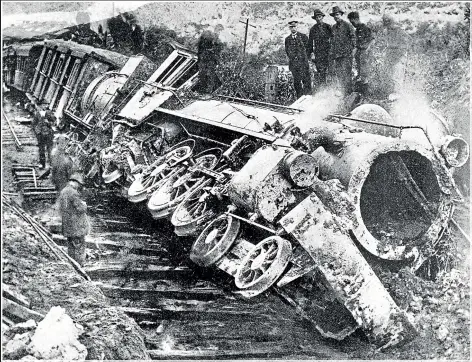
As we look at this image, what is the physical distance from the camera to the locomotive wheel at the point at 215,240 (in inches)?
205

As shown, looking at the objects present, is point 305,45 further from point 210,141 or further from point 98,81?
point 98,81

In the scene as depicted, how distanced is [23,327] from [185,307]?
1648 mm

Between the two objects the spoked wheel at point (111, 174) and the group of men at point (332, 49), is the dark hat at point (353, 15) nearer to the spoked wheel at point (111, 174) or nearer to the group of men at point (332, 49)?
the group of men at point (332, 49)

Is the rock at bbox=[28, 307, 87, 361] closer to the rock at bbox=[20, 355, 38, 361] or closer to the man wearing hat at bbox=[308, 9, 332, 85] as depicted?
the rock at bbox=[20, 355, 38, 361]

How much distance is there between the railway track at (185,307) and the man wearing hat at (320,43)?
3601 mm

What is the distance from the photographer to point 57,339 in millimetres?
3779

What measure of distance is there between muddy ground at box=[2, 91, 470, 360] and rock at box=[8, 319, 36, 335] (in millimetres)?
280

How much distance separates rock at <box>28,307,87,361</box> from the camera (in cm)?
370

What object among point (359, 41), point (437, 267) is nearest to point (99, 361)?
point (437, 267)

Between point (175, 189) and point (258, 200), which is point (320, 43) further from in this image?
point (258, 200)

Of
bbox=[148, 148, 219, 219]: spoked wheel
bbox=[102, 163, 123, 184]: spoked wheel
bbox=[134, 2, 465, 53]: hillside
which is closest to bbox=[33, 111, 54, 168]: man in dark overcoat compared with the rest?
bbox=[102, 163, 123, 184]: spoked wheel

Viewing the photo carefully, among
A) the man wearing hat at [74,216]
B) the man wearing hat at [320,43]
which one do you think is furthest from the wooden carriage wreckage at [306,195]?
the man wearing hat at [74,216]

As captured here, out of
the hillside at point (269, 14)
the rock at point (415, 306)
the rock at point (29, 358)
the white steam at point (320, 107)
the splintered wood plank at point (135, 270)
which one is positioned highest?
the hillside at point (269, 14)

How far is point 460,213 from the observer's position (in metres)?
6.52
